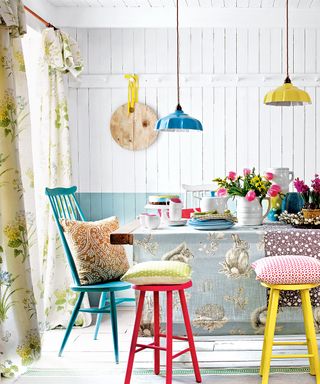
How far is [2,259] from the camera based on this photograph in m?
3.44

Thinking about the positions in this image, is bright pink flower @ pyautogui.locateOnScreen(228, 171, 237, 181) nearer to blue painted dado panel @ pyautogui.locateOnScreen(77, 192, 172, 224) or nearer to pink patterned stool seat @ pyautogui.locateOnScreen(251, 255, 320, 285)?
pink patterned stool seat @ pyautogui.locateOnScreen(251, 255, 320, 285)

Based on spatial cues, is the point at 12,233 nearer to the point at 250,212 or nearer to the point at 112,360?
the point at 112,360

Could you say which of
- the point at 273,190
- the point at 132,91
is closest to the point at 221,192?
the point at 273,190

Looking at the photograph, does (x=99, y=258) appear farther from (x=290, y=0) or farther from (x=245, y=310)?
(x=290, y=0)

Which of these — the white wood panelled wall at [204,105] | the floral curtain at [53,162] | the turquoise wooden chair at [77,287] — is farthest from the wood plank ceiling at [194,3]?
the turquoise wooden chair at [77,287]

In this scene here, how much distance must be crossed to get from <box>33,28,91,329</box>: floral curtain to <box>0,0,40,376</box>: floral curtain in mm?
1036

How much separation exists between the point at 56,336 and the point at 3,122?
1.88 metres

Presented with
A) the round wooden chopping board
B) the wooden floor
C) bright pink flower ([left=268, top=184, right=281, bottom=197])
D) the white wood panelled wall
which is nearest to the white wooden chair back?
the white wood panelled wall

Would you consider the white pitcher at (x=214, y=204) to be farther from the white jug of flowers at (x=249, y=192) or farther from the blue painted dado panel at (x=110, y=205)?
the blue painted dado panel at (x=110, y=205)

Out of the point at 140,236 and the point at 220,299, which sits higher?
the point at 140,236

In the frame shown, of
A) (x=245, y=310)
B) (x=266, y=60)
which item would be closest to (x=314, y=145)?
(x=266, y=60)

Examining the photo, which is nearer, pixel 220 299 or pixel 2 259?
pixel 2 259

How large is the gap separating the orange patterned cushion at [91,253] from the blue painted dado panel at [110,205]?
4.71 feet

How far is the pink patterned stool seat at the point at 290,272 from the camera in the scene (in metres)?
3.12
